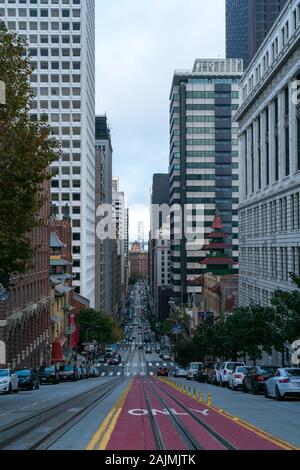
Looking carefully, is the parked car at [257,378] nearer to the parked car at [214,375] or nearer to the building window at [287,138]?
the parked car at [214,375]

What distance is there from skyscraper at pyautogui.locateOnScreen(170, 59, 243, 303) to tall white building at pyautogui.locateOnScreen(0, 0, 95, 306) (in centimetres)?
4121

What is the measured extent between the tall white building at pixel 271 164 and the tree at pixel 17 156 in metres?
34.1

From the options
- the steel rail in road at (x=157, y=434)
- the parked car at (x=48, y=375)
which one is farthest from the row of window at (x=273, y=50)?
the steel rail in road at (x=157, y=434)

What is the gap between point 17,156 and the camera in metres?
19.8

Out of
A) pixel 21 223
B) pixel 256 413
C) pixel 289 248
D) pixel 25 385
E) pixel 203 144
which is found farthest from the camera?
pixel 203 144

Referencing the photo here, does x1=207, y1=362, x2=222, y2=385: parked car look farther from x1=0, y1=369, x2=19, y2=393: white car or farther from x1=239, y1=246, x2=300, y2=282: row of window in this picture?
x1=0, y1=369, x2=19, y2=393: white car

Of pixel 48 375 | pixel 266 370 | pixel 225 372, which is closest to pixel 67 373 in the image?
pixel 48 375

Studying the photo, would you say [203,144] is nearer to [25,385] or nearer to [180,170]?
[180,170]

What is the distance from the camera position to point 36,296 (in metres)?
64.6

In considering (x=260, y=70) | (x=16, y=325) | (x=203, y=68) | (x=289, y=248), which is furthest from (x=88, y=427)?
(x=203, y=68)

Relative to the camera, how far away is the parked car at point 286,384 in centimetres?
2416

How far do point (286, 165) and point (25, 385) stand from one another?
3094 cm

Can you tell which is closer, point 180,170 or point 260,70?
point 260,70

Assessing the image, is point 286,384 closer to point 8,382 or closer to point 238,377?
point 238,377
